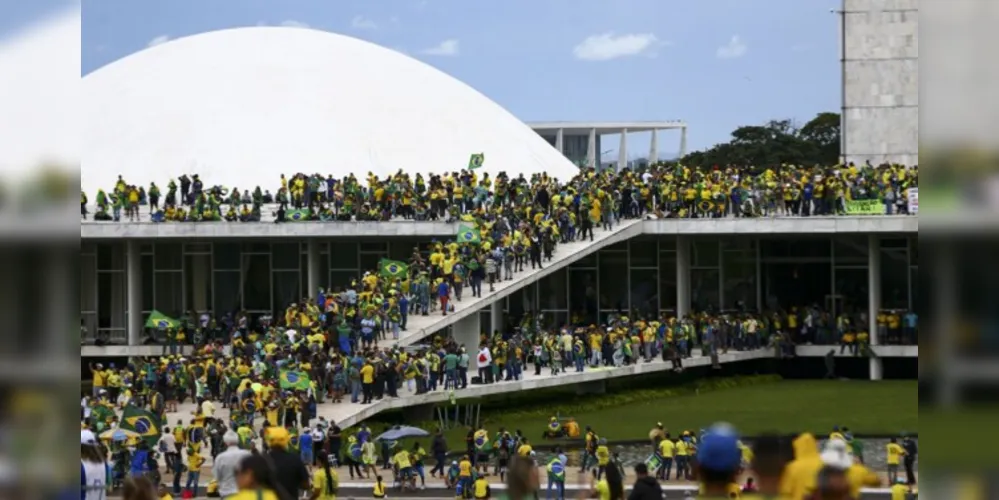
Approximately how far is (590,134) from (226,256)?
82395mm

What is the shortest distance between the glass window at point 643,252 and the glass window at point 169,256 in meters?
11.4

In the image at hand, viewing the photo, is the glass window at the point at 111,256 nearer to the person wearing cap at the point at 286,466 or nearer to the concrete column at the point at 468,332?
the concrete column at the point at 468,332

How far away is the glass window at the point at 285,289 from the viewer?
42656 millimetres

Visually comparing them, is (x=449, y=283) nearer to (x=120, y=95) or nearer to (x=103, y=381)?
(x=103, y=381)

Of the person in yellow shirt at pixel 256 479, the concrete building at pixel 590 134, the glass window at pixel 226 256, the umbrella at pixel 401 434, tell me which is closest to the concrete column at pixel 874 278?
the glass window at pixel 226 256

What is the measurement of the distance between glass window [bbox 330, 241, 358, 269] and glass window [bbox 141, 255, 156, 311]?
4.79 m

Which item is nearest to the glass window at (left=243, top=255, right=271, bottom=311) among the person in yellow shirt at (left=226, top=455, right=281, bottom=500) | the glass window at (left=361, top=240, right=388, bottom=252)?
the glass window at (left=361, top=240, right=388, bottom=252)

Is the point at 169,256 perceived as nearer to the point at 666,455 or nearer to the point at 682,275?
the point at 682,275

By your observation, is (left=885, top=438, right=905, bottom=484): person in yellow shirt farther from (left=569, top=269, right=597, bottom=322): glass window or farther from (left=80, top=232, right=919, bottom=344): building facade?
(left=569, top=269, right=597, bottom=322): glass window

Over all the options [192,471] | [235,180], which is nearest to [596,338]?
[192,471]

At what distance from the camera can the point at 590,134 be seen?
123625mm

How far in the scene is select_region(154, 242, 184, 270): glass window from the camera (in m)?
42.9

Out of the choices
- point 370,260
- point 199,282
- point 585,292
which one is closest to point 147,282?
point 199,282

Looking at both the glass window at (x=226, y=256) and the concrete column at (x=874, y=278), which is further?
the glass window at (x=226, y=256)
